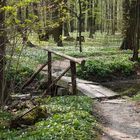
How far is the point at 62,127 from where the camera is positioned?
8.47 metres

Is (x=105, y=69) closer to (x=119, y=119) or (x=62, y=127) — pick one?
(x=119, y=119)

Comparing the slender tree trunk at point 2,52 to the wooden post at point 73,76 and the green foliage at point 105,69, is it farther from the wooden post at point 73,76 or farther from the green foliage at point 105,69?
the green foliage at point 105,69

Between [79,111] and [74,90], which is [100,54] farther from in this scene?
[79,111]

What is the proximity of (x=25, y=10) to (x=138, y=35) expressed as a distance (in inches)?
485

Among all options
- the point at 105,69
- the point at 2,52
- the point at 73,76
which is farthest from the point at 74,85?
the point at 105,69

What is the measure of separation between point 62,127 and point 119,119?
8.85 feet

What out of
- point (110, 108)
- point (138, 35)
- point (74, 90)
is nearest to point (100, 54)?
point (138, 35)

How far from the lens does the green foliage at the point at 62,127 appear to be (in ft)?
26.3

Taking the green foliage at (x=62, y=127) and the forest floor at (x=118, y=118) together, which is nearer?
the green foliage at (x=62, y=127)

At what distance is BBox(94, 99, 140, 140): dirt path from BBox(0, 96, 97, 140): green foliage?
44 cm

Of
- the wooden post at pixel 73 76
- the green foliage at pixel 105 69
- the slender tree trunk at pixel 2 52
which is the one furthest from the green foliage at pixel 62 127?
the green foliage at pixel 105 69

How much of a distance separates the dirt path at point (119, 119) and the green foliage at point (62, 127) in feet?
1.43

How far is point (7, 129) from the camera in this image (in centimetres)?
929

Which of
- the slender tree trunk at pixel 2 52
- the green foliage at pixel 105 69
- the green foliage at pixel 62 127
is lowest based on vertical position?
the green foliage at pixel 105 69
